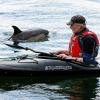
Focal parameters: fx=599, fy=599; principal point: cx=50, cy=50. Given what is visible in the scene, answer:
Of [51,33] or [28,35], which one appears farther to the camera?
[51,33]

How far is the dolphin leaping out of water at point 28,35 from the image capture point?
2484cm

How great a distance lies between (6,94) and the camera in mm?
14938

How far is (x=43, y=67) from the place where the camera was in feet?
54.6

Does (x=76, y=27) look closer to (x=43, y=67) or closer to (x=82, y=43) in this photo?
(x=82, y=43)

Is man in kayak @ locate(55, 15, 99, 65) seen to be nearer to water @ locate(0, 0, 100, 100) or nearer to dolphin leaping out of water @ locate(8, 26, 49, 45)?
water @ locate(0, 0, 100, 100)

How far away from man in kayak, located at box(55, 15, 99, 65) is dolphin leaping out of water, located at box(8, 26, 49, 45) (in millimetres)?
7643

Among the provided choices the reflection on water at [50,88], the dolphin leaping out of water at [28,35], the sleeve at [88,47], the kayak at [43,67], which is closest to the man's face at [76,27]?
the sleeve at [88,47]

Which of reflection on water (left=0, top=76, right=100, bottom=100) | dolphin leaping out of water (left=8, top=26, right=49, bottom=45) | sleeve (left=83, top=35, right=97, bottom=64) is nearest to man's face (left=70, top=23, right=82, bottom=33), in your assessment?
sleeve (left=83, top=35, right=97, bottom=64)

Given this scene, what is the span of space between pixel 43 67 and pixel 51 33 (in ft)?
32.8

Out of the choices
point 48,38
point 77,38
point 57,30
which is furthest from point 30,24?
point 77,38

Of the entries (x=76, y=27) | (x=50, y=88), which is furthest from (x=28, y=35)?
(x=50, y=88)

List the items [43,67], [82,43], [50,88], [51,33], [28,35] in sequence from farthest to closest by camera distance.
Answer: [51,33] → [28,35] → [82,43] → [43,67] → [50,88]

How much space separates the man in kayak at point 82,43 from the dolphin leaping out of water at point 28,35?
764 centimetres

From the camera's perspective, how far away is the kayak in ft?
54.1
